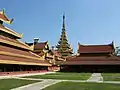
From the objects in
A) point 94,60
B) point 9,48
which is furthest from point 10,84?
point 94,60

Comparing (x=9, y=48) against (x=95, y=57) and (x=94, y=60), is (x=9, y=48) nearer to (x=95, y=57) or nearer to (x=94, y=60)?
(x=94, y=60)

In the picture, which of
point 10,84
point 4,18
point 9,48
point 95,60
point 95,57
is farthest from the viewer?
point 95,57

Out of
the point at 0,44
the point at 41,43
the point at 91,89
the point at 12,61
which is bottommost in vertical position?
the point at 91,89

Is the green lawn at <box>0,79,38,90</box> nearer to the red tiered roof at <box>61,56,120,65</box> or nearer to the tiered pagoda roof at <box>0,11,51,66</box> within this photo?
the tiered pagoda roof at <box>0,11,51,66</box>

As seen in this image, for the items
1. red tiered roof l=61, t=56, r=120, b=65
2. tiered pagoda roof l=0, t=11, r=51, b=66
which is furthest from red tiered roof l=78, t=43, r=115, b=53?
tiered pagoda roof l=0, t=11, r=51, b=66

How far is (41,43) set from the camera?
68.1m

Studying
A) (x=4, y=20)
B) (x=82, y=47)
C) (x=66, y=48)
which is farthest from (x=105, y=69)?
(x=66, y=48)

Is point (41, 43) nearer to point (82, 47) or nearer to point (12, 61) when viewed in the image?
point (82, 47)

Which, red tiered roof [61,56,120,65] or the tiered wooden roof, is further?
the tiered wooden roof

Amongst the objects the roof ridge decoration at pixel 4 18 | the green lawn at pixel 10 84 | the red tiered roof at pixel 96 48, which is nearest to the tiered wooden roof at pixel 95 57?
the red tiered roof at pixel 96 48

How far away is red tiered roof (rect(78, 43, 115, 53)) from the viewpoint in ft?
199

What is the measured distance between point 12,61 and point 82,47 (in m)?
31.7

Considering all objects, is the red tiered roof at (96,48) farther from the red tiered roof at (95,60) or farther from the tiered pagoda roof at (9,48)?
the tiered pagoda roof at (9,48)

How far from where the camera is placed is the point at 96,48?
62.5m
